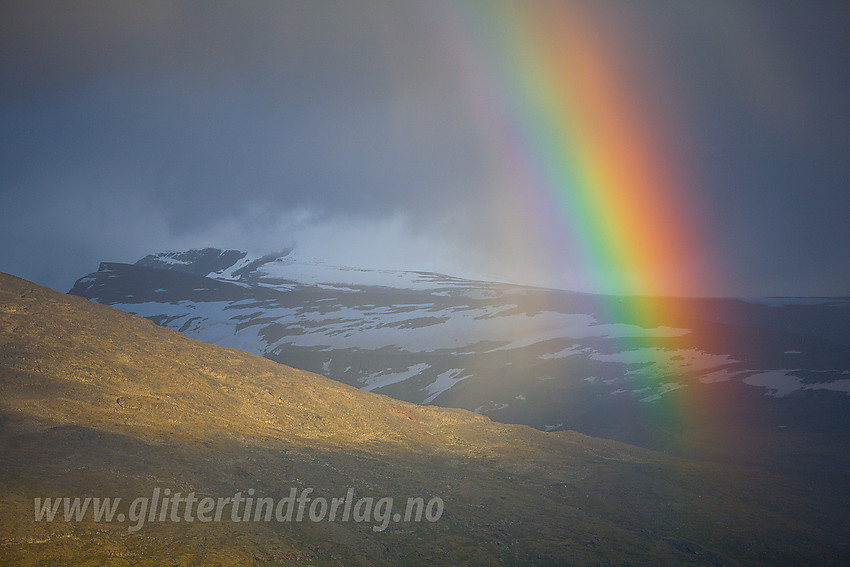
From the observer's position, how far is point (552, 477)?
93.6 meters

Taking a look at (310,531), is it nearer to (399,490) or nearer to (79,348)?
(399,490)

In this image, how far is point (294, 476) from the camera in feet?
239

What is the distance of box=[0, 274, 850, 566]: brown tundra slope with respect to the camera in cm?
5400

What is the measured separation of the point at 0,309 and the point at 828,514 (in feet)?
460

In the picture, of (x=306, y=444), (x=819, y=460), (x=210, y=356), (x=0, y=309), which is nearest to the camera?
(x=306, y=444)

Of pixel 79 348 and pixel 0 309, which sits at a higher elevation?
pixel 0 309

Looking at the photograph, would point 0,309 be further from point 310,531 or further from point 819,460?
point 819,460

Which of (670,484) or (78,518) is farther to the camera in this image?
(670,484)

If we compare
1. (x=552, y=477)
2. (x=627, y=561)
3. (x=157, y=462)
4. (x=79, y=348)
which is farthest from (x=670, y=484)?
(x=79, y=348)

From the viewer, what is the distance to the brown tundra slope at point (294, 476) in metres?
54.0

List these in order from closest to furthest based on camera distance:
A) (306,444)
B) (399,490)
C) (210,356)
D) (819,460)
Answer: (399,490), (306,444), (210,356), (819,460)

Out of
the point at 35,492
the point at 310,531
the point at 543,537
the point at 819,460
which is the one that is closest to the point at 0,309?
the point at 35,492

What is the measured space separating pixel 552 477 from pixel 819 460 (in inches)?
3947

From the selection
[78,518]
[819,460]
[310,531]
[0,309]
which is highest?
[0,309]
